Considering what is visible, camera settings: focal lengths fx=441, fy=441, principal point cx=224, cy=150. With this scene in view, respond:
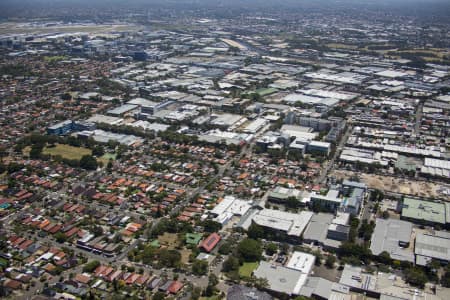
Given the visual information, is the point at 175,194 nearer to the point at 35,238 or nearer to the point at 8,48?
the point at 35,238

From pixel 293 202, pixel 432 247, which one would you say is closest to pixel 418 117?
pixel 293 202

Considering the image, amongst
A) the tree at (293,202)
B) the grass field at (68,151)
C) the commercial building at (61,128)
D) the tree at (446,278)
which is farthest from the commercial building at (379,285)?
the commercial building at (61,128)

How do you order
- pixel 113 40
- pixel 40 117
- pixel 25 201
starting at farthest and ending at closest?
pixel 113 40
pixel 40 117
pixel 25 201

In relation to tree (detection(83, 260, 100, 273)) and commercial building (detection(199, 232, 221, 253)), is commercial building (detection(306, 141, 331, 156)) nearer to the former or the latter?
commercial building (detection(199, 232, 221, 253))

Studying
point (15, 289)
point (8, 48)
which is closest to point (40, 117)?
point (15, 289)

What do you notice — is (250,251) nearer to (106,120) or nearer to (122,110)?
(106,120)

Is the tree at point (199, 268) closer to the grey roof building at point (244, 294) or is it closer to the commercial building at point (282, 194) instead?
the grey roof building at point (244, 294)
